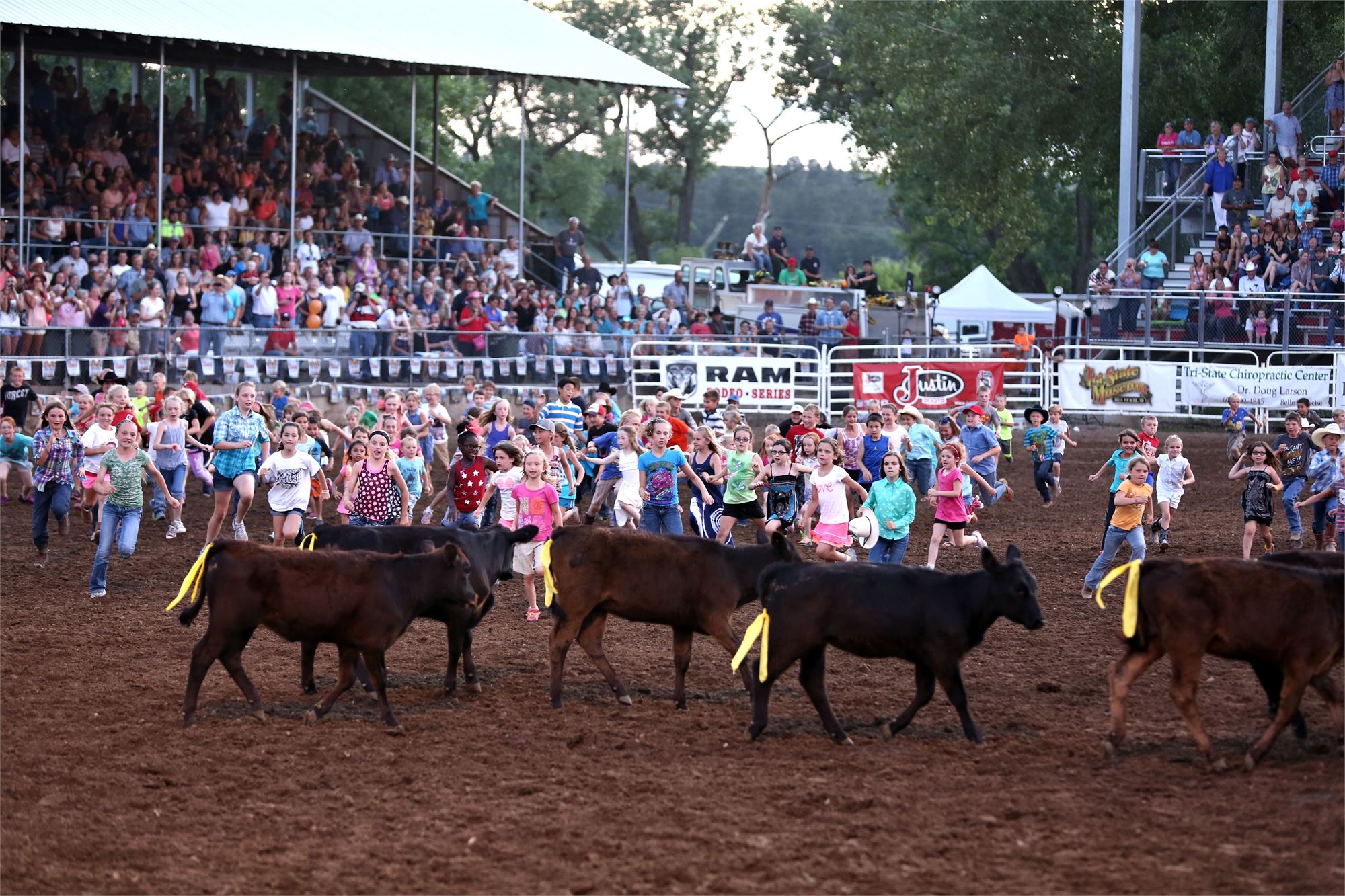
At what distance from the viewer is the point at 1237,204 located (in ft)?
105

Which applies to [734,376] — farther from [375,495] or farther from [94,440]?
[375,495]

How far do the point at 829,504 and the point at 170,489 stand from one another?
7.89m

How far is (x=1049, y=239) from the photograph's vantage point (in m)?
52.7

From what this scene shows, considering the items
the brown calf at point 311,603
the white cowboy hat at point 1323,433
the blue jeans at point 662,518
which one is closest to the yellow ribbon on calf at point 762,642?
the brown calf at point 311,603

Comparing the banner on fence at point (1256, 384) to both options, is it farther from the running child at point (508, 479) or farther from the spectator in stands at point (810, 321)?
the running child at point (508, 479)

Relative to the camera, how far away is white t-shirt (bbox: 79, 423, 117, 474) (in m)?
14.0

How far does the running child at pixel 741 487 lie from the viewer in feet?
45.8

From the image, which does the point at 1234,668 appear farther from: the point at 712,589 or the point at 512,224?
the point at 512,224

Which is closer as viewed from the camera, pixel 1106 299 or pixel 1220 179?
pixel 1106 299

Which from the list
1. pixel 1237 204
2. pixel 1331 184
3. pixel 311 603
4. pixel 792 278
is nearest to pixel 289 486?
pixel 311 603

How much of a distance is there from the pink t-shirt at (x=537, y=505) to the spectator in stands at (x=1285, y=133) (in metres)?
25.0

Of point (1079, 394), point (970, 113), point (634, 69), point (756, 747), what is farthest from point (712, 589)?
point (970, 113)

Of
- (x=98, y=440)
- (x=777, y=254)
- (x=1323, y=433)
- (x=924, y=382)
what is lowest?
(x=98, y=440)

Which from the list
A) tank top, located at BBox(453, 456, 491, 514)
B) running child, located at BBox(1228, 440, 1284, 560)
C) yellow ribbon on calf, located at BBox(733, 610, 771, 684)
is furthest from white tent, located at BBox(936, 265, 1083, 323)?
yellow ribbon on calf, located at BBox(733, 610, 771, 684)
